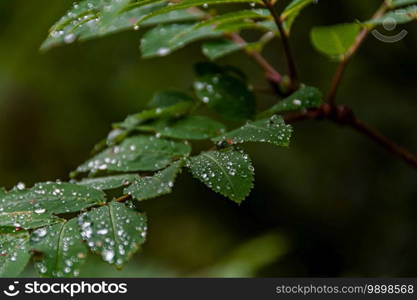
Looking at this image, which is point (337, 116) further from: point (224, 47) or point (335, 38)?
point (224, 47)

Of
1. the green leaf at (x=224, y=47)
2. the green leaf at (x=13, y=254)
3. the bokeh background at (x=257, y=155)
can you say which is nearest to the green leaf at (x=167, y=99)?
the green leaf at (x=224, y=47)

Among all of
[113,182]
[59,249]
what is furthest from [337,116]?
[59,249]

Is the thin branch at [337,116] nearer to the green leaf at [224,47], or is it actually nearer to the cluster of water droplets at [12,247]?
the green leaf at [224,47]

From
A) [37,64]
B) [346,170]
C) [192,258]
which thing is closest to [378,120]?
[346,170]

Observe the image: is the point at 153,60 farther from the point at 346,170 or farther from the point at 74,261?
the point at 74,261

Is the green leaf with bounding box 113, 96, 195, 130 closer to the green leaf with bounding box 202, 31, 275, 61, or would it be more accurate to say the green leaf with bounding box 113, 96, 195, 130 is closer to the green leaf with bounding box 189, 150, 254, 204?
the green leaf with bounding box 202, 31, 275, 61

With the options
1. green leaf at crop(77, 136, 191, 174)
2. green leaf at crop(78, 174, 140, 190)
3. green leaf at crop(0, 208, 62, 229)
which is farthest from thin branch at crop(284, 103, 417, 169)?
green leaf at crop(0, 208, 62, 229)
